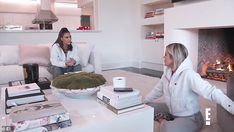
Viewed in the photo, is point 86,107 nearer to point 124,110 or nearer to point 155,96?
point 124,110

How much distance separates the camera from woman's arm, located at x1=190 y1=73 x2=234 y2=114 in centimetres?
127

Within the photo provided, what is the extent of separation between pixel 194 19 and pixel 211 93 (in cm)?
184

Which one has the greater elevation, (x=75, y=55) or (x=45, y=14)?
(x=45, y=14)

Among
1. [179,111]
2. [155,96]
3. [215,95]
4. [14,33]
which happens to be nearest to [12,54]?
[14,33]

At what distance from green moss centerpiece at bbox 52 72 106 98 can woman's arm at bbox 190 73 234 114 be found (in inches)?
24.4

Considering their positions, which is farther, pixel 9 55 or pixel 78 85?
pixel 9 55

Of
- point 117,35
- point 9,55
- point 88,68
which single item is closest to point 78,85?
point 88,68

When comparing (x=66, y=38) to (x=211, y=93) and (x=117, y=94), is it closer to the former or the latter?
(x=117, y=94)

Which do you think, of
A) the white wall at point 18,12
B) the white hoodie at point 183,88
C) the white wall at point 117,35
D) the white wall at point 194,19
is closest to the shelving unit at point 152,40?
the white wall at point 117,35

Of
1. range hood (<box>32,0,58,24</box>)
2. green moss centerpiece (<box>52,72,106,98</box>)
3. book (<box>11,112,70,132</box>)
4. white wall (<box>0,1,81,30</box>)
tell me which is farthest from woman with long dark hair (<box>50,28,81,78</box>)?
white wall (<box>0,1,81,30</box>)

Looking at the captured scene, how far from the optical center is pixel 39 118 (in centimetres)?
93

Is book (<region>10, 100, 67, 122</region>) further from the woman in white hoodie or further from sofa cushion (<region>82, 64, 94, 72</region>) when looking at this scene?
sofa cushion (<region>82, 64, 94, 72</region>)

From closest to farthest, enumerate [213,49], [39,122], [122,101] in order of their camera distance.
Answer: [39,122] → [122,101] → [213,49]

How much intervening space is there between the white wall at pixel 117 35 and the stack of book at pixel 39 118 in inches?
148
